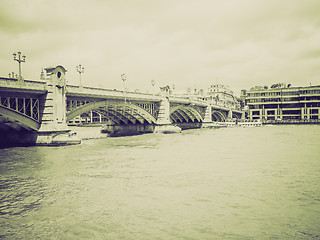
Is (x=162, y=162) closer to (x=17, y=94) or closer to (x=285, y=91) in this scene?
(x=17, y=94)

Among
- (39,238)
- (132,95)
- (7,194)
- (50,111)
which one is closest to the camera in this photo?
(39,238)

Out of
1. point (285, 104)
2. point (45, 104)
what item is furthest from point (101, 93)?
point (285, 104)

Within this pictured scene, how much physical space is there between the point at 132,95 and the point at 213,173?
35.2 metres

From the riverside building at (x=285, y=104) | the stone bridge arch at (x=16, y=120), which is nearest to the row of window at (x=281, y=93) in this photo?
the riverside building at (x=285, y=104)

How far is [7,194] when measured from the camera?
1552cm

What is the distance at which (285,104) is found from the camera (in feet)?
398

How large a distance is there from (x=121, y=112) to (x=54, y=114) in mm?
22938

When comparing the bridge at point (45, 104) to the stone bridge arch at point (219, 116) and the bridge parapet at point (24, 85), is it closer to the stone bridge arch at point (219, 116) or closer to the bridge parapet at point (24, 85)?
the bridge parapet at point (24, 85)

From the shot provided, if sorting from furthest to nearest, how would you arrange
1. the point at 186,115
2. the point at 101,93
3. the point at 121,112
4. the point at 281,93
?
the point at 281,93 < the point at 186,115 < the point at 121,112 < the point at 101,93

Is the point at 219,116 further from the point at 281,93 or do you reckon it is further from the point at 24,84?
the point at 24,84

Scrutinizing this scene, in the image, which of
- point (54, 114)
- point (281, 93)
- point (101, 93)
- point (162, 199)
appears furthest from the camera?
point (281, 93)

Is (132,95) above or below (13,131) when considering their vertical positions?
above

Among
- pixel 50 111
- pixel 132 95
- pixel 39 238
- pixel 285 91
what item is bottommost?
pixel 39 238

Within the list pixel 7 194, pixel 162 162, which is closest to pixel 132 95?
pixel 162 162
